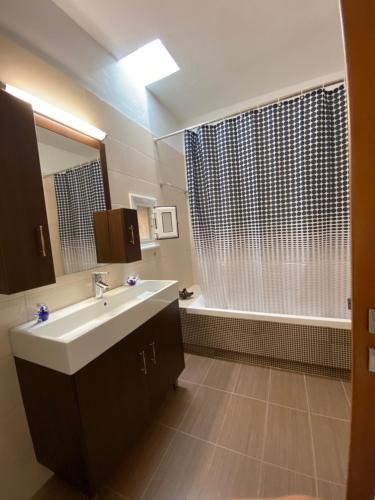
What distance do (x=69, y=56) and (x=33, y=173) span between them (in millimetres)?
1080

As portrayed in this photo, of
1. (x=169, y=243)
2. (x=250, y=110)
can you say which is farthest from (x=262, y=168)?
(x=169, y=243)

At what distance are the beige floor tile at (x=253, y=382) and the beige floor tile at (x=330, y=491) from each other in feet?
1.76

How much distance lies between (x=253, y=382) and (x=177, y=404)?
0.63 m

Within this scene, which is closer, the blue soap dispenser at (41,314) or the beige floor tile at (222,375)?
the blue soap dispenser at (41,314)

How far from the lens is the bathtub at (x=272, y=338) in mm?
1637

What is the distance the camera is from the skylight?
1.83 metres

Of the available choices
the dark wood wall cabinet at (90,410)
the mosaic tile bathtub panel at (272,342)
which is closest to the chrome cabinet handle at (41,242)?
the dark wood wall cabinet at (90,410)

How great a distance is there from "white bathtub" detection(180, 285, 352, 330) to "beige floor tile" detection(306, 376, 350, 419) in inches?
17.5

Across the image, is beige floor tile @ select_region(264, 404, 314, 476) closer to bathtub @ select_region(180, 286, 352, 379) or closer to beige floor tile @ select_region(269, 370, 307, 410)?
beige floor tile @ select_region(269, 370, 307, 410)

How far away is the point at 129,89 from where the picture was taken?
1.97 metres

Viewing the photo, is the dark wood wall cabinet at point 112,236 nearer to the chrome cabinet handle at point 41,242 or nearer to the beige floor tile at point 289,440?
the chrome cabinet handle at point 41,242

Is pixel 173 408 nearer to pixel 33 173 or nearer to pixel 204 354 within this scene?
pixel 204 354

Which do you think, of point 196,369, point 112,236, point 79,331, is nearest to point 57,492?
point 79,331

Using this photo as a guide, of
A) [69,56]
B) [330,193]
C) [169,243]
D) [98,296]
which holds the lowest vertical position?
[98,296]
